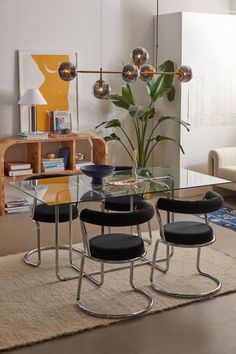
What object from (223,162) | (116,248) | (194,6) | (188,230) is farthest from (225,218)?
(194,6)

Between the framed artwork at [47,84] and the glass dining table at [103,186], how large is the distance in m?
2.05

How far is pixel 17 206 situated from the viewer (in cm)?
611

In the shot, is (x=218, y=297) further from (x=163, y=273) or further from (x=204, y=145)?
(x=204, y=145)

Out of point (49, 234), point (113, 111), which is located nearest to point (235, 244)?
point (49, 234)

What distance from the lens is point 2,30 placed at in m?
6.13

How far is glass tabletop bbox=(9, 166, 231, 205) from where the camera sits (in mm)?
3826

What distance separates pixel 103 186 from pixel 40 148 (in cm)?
236

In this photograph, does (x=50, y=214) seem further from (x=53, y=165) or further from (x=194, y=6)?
(x=194, y=6)

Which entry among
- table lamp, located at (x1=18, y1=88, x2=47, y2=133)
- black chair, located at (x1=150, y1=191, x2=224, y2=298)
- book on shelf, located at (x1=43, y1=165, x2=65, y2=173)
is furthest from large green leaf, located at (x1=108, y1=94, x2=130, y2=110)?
black chair, located at (x1=150, y1=191, x2=224, y2=298)

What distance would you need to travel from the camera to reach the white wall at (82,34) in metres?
6.21

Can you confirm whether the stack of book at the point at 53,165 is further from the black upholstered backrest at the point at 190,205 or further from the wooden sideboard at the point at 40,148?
the black upholstered backrest at the point at 190,205

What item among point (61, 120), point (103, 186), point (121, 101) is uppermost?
point (121, 101)

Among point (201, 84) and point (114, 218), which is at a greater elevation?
point (201, 84)

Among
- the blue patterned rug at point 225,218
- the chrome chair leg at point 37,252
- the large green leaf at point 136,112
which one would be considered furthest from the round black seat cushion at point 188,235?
the large green leaf at point 136,112
